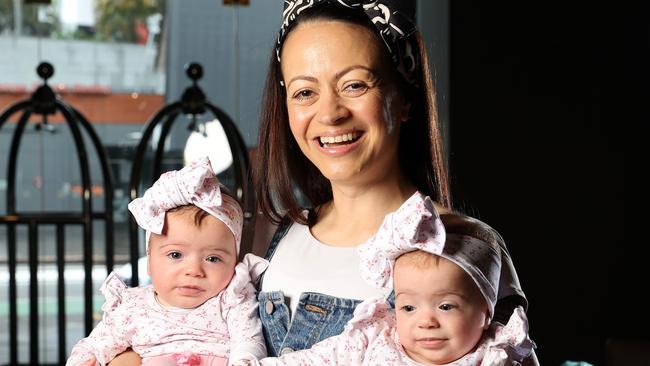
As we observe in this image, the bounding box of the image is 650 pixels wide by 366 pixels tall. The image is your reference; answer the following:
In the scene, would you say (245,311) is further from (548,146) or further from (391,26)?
(548,146)

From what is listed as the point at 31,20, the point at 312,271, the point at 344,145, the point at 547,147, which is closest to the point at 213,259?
the point at 312,271

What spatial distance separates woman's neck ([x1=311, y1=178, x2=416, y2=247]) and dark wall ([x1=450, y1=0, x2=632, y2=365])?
2.63m

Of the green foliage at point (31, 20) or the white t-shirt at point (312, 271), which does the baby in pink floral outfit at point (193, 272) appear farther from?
the green foliage at point (31, 20)

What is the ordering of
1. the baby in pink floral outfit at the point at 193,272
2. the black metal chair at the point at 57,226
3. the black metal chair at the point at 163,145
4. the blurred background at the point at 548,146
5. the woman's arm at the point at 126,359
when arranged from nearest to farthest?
the baby in pink floral outfit at the point at 193,272
the woman's arm at the point at 126,359
the black metal chair at the point at 163,145
the black metal chair at the point at 57,226
the blurred background at the point at 548,146

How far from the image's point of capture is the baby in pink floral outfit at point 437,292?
1658mm

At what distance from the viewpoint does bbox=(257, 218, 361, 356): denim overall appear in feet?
6.09

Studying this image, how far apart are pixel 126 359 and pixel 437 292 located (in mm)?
909

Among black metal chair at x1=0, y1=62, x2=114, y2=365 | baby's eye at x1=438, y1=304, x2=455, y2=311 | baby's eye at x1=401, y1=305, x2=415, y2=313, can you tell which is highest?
baby's eye at x1=438, y1=304, x2=455, y2=311

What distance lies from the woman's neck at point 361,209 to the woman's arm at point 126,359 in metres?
0.58

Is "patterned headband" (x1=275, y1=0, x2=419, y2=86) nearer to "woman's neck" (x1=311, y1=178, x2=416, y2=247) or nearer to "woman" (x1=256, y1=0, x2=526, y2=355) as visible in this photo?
"woman" (x1=256, y1=0, x2=526, y2=355)

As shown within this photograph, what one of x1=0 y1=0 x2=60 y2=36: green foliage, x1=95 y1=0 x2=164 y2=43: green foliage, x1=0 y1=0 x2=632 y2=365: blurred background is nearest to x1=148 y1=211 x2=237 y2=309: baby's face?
x1=0 y1=0 x2=632 y2=365: blurred background

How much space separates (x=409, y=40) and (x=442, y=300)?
0.56 metres

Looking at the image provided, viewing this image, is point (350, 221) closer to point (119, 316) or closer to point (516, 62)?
point (119, 316)

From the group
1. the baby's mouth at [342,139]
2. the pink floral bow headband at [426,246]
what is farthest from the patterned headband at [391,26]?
the pink floral bow headband at [426,246]
